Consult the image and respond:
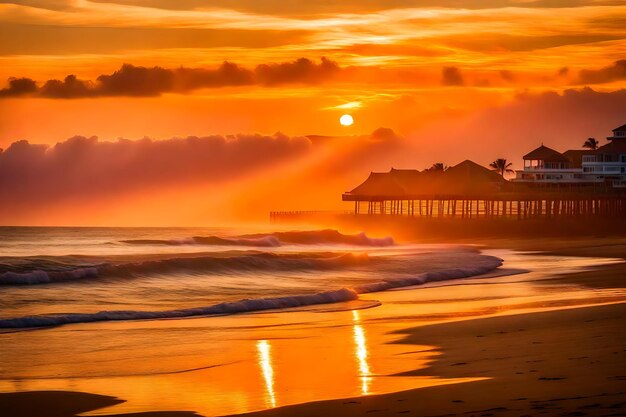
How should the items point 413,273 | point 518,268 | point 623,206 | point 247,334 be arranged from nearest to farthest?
point 247,334
point 413,273
point 518,268
point 623,206

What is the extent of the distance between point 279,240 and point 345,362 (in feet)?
188

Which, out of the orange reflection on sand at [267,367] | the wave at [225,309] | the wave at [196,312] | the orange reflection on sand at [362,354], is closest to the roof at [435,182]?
the wave at [225,309]

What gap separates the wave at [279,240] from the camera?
70.6 metres

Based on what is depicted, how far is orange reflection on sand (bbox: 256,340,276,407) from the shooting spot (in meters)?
13.8

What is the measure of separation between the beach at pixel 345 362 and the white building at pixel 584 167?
81.1 m

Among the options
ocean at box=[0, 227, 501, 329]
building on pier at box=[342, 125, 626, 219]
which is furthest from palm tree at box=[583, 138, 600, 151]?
ocean at box=[0, 227, 501, 329]

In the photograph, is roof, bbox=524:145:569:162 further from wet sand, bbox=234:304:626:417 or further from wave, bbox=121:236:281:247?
wet sand, bbox=234:304:626:417

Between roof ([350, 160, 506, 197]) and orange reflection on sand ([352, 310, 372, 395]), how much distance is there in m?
81.6

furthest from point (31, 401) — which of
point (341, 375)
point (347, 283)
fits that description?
point (347, 283)

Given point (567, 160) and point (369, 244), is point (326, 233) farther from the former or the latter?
point (567, 160)

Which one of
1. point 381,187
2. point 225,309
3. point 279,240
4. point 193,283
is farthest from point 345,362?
point 381,187

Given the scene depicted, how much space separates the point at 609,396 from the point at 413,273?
27.4m

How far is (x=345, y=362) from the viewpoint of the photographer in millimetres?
16547

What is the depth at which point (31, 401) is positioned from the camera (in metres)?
13.9
